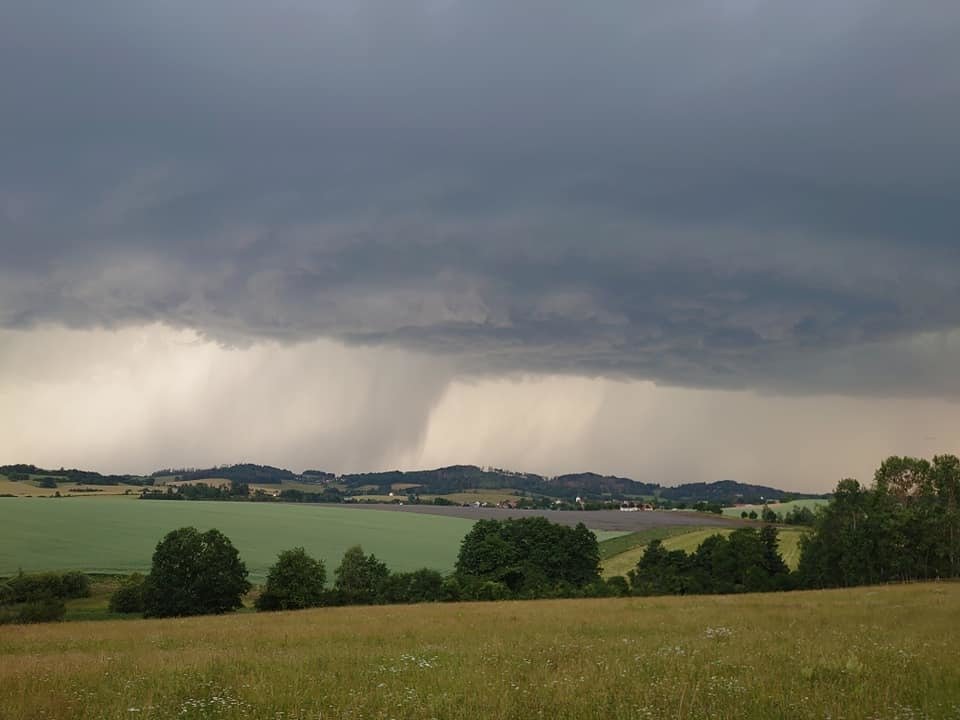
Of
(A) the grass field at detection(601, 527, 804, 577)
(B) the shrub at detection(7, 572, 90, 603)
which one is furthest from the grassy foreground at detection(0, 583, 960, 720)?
(A) the grass field at detection(601, 527, 804, 577)

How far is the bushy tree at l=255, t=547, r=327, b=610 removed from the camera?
203 ft

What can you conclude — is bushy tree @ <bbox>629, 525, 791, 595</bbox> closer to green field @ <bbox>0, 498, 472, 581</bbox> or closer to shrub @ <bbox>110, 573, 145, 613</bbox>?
green field @ <bbox>0, 498, 472, 581</bbox>

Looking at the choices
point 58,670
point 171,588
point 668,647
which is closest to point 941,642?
point 668,647

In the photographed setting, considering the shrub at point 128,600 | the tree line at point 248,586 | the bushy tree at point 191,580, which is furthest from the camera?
the shrub at point 128,600

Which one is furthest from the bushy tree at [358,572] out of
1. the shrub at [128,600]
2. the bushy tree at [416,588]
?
the shrub at [128,600]

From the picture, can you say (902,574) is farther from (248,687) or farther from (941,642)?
(248,687)

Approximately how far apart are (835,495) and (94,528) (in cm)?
10521

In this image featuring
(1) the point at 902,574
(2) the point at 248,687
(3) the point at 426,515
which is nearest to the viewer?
(2) the point at 248,687

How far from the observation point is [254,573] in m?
85.6

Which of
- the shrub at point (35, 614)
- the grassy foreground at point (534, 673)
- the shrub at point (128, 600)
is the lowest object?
the shrub at point (128, 600)

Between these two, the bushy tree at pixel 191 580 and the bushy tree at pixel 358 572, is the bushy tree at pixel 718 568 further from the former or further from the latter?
the bushy tree at pixel 191 580

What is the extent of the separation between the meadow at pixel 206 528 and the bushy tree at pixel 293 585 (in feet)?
68.7

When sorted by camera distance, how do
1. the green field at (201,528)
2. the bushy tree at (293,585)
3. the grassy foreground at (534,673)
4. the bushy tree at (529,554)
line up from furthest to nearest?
the green field at (201,528) < the bushy tree at (529,554) < the bushy tree at (293,585) < the grassy foreground at (534,673)

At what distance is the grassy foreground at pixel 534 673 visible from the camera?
35.4 feet
